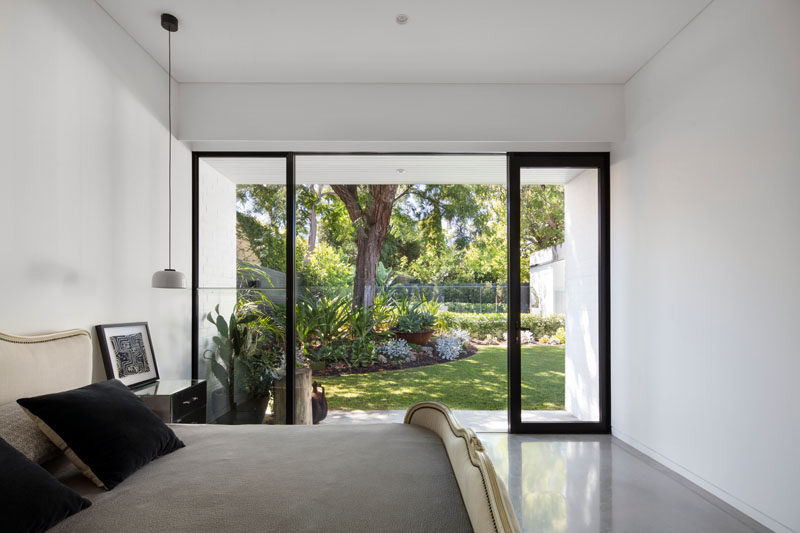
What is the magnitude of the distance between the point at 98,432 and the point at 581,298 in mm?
3652

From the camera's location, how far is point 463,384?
4141 mm

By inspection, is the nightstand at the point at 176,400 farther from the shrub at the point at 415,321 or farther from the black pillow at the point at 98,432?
the shrub at the point at 415,321

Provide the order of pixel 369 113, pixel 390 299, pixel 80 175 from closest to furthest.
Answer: pixel 80 175, pixel 369 113, pixel 390 299

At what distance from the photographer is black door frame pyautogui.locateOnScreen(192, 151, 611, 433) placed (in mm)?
3848

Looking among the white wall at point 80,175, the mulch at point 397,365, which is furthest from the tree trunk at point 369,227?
the white wall at point 80,175

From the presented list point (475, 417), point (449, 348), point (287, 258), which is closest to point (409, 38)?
point (287, 258)

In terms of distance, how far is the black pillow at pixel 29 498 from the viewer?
1178mm

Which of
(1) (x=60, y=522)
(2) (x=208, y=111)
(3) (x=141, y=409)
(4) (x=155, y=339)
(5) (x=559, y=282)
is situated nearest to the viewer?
(1) (x=60, y=522)

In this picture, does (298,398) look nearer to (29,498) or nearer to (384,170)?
(384,170)

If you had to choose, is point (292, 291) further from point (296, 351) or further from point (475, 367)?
point (475, 367)

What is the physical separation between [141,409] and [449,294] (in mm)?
2806

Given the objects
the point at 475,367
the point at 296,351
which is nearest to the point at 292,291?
the point at 296,351

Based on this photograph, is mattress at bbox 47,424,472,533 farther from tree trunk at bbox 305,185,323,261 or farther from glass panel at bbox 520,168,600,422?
tree trunk at bbox 305,185,323,261

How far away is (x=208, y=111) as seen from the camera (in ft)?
12.1
